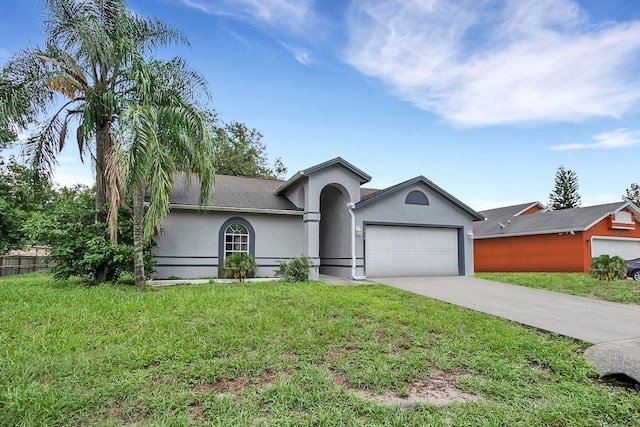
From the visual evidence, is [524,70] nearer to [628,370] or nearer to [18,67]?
[628,370]

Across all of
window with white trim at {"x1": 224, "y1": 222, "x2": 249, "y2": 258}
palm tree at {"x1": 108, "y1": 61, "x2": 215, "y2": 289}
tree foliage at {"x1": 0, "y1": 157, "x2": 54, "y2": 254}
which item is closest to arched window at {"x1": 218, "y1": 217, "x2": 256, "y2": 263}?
window with white trim at {"x1": 224, "y1": 222, "x2": 249, "y2": 258}

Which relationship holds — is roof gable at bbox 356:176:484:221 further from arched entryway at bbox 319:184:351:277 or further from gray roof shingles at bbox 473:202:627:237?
gray roof shingles at bbox 473:202:627:237

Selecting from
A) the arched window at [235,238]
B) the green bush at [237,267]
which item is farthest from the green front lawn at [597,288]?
the arched window at [235,238]

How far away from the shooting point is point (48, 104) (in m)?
10.5

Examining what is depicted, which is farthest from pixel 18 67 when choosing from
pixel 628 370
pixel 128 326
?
pixel 628 370

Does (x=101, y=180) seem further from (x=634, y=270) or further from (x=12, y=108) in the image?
(x=634, y=270)

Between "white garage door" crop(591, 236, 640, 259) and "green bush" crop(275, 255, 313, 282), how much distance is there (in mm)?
15438

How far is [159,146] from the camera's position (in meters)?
9.03

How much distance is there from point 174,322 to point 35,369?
208 cm

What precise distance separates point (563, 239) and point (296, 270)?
15.2 m

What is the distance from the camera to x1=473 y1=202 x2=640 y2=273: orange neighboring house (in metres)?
18.0

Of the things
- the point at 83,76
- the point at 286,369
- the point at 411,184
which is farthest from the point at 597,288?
the point at 83,76

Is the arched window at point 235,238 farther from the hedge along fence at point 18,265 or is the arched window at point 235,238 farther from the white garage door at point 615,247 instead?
the white garage door at point 615,247

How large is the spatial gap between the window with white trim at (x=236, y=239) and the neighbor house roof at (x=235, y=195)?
813 millimetres
